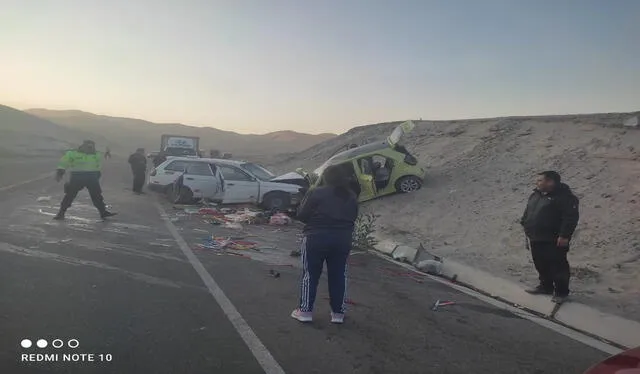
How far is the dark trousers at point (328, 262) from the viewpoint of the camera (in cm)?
529

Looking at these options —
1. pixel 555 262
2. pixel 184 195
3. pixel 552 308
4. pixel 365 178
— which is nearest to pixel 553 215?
pixel 555 262

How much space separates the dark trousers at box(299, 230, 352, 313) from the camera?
5.29m

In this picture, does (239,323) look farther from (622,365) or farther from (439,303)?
(622,365)

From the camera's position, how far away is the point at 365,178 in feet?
57.9

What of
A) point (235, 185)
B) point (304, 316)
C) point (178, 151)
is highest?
point (178, 151)

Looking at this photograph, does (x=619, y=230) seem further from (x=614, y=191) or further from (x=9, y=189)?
(x=9, y=189)

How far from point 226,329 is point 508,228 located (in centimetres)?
938

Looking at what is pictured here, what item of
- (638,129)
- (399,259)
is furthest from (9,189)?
(638,129)

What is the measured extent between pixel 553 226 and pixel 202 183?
11.6 m

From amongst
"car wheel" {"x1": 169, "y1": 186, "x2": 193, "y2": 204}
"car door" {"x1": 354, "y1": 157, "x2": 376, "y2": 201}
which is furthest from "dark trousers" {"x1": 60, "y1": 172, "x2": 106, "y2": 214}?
"car door" {"x1": 354, "y1": 157, "x2": 376, "y2": 201}

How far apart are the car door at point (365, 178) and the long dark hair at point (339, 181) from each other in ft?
40.3

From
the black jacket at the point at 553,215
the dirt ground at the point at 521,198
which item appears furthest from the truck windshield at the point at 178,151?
the black jacket at the point at 553,215

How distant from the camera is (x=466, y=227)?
1350cm

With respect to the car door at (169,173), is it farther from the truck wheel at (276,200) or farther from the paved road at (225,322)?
the paved road at (225,322)
